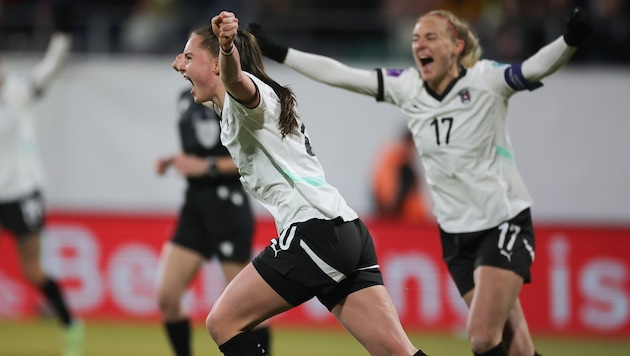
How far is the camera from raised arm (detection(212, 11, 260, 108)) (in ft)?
14.3

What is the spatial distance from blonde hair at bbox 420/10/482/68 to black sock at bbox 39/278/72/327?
4.21m

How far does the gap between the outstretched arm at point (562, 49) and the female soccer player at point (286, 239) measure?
148cm

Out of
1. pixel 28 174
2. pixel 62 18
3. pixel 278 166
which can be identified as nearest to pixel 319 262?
pixel 278 166

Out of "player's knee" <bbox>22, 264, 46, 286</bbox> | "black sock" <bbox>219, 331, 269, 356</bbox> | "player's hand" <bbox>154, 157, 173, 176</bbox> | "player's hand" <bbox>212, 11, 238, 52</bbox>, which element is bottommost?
"player's knee" <bbox>22, 264, 46, 286</bbox>

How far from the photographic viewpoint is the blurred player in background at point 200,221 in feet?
22.9

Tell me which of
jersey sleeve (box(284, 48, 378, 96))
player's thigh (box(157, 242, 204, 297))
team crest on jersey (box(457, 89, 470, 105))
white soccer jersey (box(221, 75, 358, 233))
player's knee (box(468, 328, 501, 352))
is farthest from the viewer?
Result: player's thigh (box(157, 242, 204, 297))

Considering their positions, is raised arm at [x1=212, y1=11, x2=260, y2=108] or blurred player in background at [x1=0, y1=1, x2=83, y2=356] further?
blurred player in background at [x1=0, y1=1, x2=83, y2=356]

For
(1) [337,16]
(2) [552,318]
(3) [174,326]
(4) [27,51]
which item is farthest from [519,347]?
(4) [27,51]

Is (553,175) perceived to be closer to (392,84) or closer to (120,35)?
(120,35)

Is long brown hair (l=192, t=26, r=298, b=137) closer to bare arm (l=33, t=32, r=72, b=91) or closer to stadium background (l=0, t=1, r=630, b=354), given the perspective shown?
bare arm (l=33, t=32, r=72, b=91)

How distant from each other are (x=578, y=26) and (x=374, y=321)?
6.24ft

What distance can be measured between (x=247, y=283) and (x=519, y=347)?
6.25 ft

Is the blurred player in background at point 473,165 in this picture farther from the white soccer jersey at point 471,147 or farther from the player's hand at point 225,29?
the player's hand at point 225,29

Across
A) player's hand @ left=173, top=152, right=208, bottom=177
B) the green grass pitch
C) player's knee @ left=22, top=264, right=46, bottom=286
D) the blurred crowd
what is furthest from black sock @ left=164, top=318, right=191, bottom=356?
the blurred crowd
